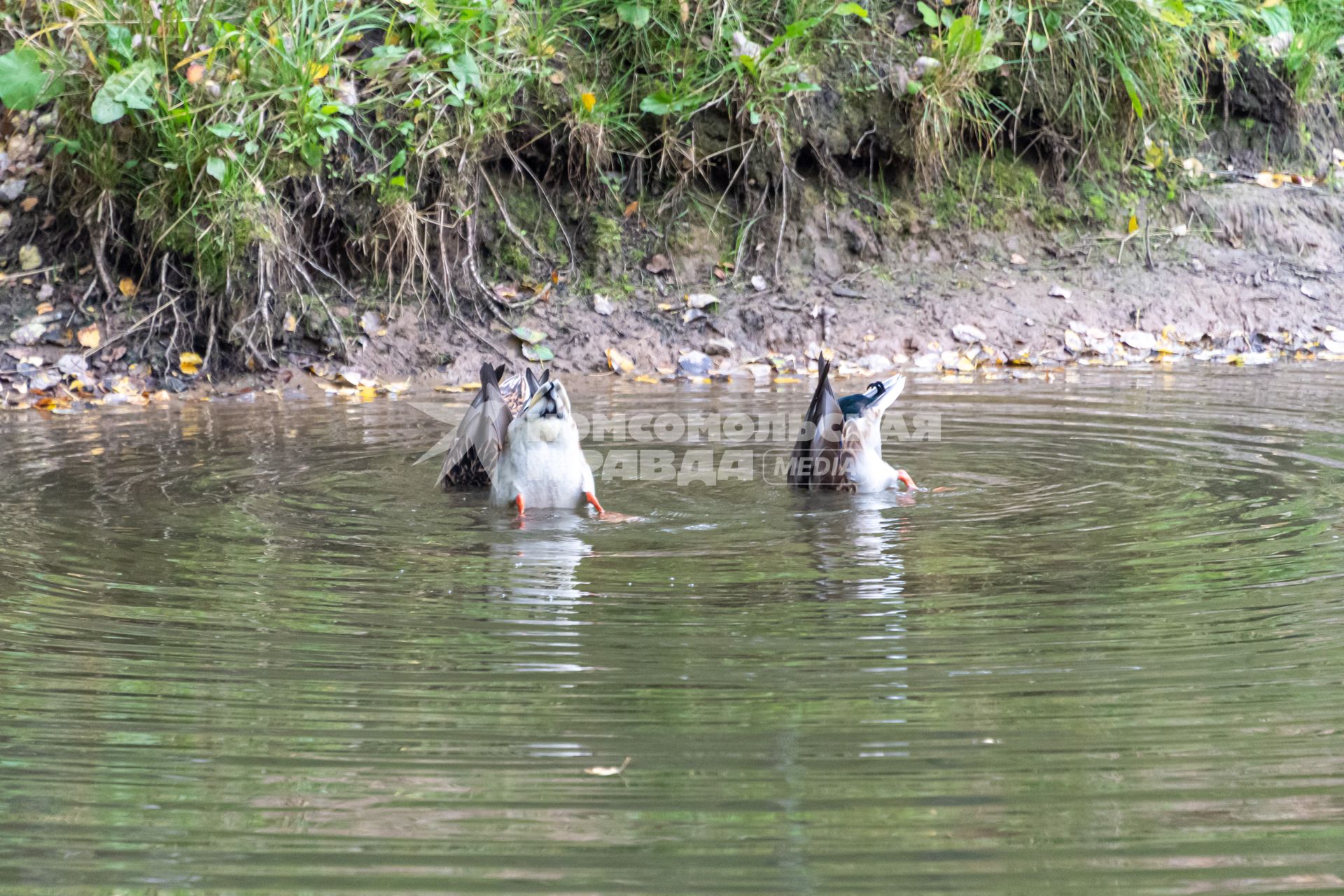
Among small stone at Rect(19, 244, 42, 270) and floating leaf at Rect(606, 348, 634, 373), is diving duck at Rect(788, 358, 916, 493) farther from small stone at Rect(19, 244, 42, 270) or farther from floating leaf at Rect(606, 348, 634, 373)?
small stone at Rect(19, 244, 42, 270)

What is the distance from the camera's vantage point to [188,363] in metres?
8.17

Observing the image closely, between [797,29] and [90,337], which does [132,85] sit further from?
[797,29]

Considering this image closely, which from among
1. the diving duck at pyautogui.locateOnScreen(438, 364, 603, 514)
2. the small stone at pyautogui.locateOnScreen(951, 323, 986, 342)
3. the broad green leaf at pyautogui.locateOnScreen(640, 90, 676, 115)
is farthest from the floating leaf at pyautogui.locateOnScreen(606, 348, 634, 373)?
the diving duck at pyautogui.locateOnScreen(438, 364, 603, 514)

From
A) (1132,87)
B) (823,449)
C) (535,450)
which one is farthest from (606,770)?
(1132,87)

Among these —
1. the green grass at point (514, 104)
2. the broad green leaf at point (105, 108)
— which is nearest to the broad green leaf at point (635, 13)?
the green grass at point (514, 104)

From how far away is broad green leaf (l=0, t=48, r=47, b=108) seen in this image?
7609 mm

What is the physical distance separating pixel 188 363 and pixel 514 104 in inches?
97.9

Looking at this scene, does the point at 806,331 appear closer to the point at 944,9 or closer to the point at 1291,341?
the point at 944,9

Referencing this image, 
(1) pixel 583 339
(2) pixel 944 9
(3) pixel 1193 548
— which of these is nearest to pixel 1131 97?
(2) pixel 944 9

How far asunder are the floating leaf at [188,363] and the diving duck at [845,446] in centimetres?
424

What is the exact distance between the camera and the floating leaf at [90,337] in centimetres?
811

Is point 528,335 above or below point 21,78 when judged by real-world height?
below

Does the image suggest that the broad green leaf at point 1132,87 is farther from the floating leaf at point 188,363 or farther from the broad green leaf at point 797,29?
the floating leaf at point 188,363

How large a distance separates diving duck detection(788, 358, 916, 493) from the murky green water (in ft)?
0.72
